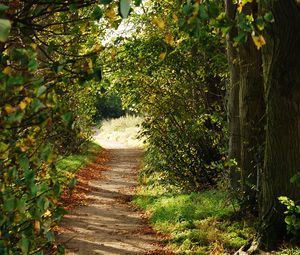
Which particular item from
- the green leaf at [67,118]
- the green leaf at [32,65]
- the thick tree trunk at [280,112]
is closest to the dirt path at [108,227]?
the thick tree trunk at [280,112]

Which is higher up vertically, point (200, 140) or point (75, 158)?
point (200, 140)

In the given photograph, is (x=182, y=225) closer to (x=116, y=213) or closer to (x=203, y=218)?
(x=203, y=218)

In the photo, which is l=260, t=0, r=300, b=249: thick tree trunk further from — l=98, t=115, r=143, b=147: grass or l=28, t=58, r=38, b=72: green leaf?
l=98, t=115, r=143, b=147: grass

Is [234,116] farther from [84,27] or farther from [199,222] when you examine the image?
[84,27]

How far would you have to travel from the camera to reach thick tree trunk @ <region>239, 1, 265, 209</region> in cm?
890

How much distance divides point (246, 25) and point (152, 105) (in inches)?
458

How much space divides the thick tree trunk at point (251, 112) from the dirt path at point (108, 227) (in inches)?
85.6

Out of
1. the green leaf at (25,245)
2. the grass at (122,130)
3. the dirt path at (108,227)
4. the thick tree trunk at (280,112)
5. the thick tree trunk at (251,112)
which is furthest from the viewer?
the grass at (122,130)

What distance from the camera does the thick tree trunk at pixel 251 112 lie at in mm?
8898

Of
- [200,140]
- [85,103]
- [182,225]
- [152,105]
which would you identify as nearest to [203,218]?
[182,225]

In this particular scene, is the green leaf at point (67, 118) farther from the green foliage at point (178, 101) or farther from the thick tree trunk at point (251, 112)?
the green foliage at point (178, 101)

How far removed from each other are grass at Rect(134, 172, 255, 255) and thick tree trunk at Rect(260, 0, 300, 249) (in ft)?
4.03

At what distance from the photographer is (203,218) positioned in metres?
10.1

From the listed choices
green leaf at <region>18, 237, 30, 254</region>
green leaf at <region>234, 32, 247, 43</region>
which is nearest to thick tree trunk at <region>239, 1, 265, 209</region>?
green leaf at <region>234, 32, 247, 43</region>
